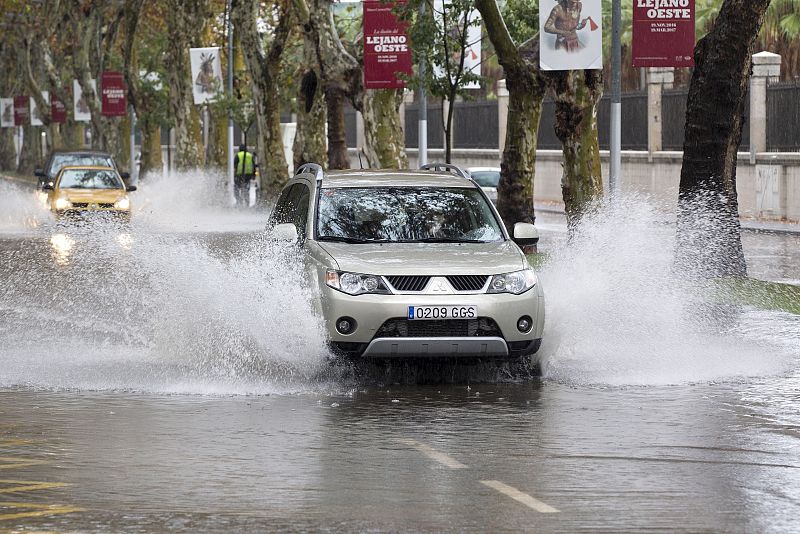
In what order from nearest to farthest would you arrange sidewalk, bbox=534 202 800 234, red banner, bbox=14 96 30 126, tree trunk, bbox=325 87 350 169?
sidewalk, bbox=534 202 800 234, tree trunk, bbox=325 87 350 169, red banner, bbox=14 96 30 126

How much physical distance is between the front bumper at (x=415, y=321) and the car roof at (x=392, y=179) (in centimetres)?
178

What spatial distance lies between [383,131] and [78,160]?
1224 centimetres

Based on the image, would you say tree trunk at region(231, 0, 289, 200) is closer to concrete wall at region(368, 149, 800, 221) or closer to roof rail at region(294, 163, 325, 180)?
concrete wall at region(368, 149, 800, 221)

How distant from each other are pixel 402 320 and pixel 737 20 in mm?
9784

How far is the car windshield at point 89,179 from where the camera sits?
37688 mm

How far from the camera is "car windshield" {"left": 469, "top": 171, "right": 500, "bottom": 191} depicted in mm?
46291

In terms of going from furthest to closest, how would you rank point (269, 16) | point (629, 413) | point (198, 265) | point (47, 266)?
point (269, 16) → point (47, 266) → point (198, 265) → point (629, 413)

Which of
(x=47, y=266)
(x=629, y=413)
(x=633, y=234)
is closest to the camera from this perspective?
(x=629, y=413)

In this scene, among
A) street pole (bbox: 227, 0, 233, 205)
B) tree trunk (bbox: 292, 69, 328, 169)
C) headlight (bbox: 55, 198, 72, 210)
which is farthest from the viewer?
street pole (bbox: 227, 0, 233, 205)

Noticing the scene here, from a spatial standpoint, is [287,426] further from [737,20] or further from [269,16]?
[269,16]

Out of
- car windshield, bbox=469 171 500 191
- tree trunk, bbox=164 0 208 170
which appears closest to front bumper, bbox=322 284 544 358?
car windshield, bbox=469 171 500 191

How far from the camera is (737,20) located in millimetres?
20594

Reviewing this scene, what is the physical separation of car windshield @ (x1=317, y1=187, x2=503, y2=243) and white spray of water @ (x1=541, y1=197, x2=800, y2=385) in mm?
1030

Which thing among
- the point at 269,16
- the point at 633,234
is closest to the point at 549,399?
the point at 633,234
